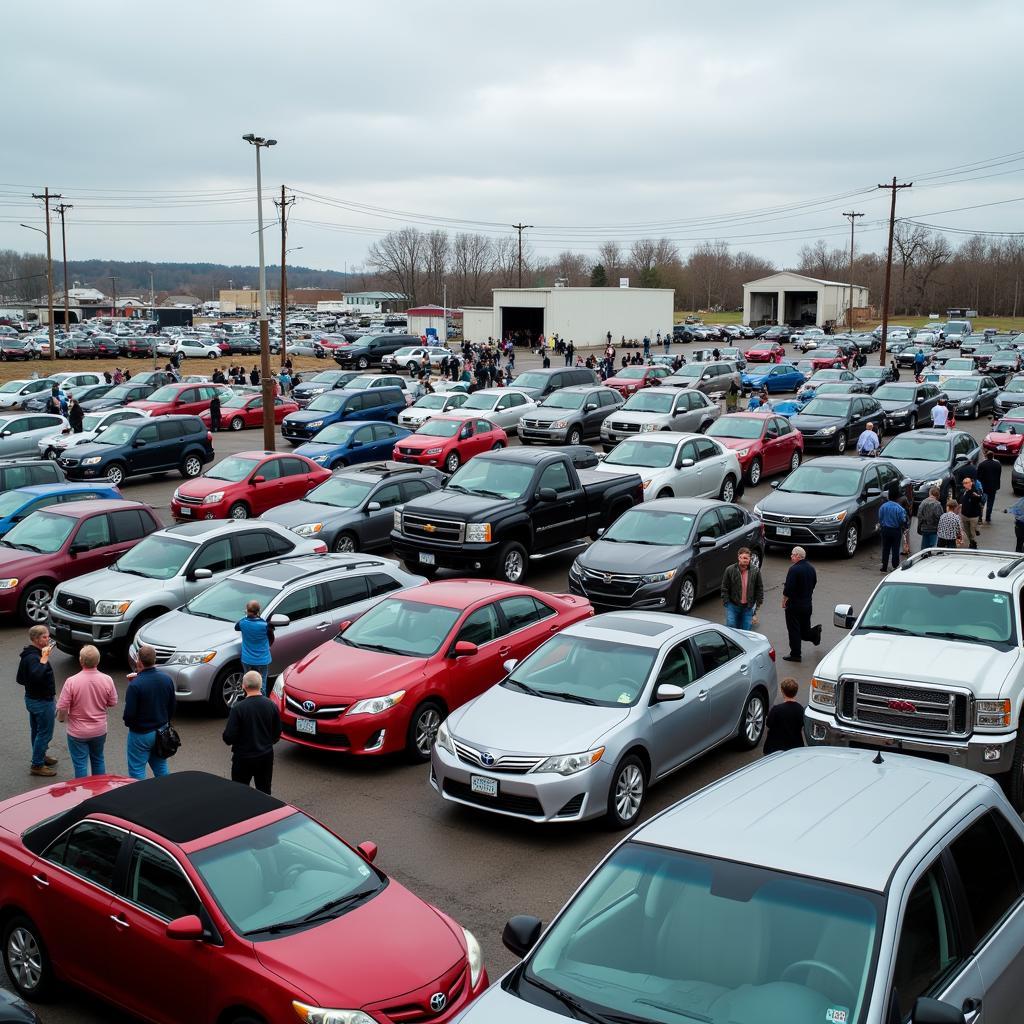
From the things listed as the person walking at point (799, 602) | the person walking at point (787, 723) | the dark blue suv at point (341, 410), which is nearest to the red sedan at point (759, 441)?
the dark blue suv at point (341, 410)

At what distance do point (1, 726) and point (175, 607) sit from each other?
9.55 ft

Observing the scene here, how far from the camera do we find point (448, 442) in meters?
27.8

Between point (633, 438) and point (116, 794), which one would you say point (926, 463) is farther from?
point (116, 794)

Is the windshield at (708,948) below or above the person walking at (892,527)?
above

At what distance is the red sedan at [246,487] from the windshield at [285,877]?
16.0 metres

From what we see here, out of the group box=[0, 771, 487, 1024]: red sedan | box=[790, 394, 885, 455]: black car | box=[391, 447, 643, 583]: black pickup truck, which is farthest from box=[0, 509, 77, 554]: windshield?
box=[790, 394, 885, 455]: black car

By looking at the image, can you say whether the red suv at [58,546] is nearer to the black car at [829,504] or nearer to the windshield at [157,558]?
the windshield at [157,558]

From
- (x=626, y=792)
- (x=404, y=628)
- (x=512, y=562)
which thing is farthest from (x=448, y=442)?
(x=626, y=792)

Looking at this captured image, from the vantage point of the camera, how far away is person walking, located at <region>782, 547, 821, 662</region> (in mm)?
14234

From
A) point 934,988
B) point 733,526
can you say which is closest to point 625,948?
point 934,988

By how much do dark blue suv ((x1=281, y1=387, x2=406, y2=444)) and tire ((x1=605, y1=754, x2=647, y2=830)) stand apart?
23.6m

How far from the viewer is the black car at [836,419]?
104ft

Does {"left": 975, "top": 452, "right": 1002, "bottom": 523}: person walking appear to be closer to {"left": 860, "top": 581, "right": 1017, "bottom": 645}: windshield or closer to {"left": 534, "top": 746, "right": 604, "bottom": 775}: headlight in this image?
{"left": 860, "top": 581, "right": 1017, "bottom": 645}: windshield

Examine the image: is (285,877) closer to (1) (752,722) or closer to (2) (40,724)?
(2) (40,724)
